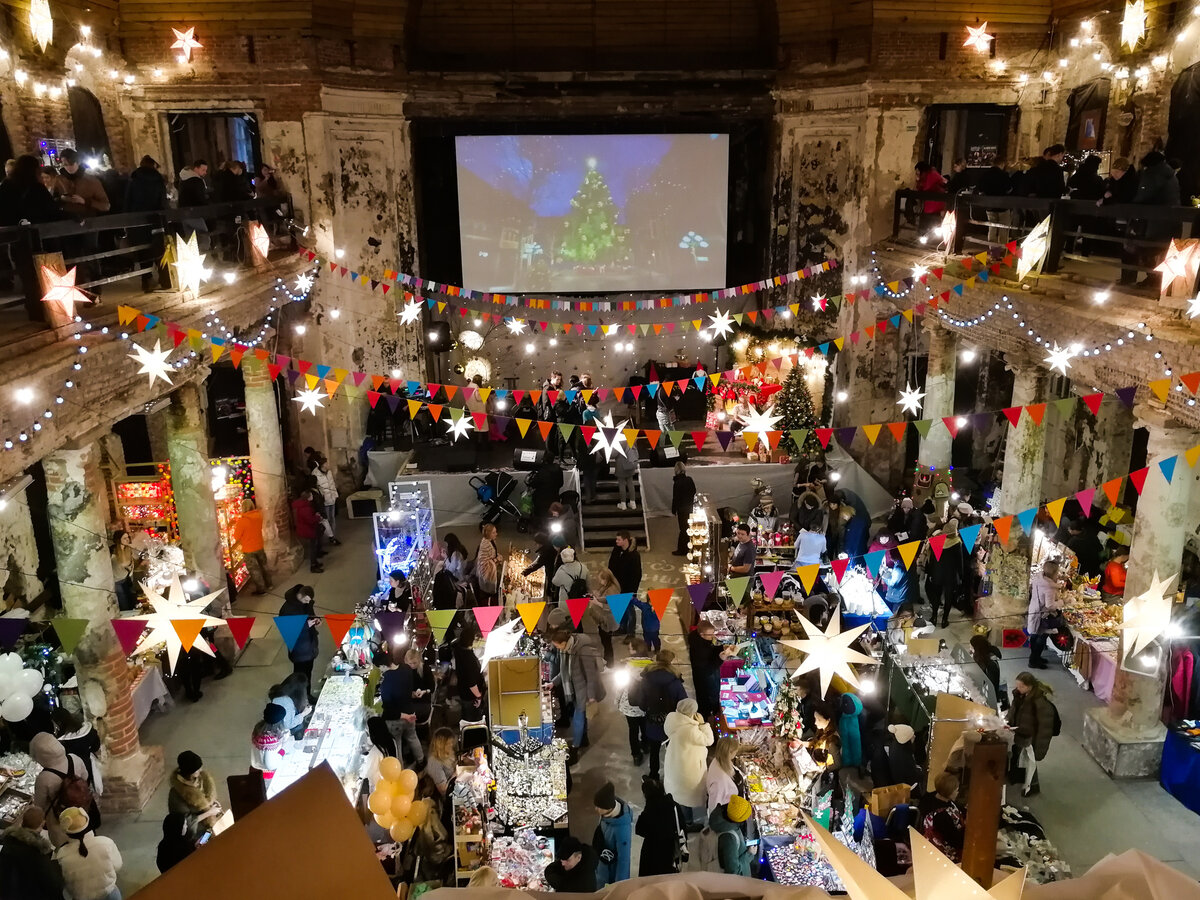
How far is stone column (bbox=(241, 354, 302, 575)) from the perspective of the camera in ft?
42.0

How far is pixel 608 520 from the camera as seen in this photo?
47.4 feet

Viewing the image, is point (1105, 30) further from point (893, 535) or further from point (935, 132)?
point (893, 535)

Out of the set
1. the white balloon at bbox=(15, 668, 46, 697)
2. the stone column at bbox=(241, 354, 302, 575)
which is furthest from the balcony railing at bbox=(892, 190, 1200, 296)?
the white balloon at bbox=(15, 668, 46, 697)

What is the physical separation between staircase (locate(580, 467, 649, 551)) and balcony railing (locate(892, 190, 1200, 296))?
20.0 ft

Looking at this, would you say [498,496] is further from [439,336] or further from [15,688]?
[15,688]

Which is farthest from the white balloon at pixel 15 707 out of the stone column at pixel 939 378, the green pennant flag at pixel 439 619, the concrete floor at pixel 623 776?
the stone column at pixel 939 378

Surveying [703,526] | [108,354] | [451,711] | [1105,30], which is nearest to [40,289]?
[108,354]

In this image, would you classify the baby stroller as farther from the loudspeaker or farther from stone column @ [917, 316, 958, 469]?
stone column @ [917, 316, 958, 469]

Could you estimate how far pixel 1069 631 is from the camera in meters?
10.1

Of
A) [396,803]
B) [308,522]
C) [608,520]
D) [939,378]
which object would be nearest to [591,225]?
[608,520]

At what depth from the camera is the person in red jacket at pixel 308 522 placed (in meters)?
12.9

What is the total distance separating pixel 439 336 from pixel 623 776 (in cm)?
1059

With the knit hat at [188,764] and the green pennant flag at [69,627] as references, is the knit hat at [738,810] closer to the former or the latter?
the knit hat at [188,764]

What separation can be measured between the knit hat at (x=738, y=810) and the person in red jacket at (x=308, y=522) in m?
8.43
